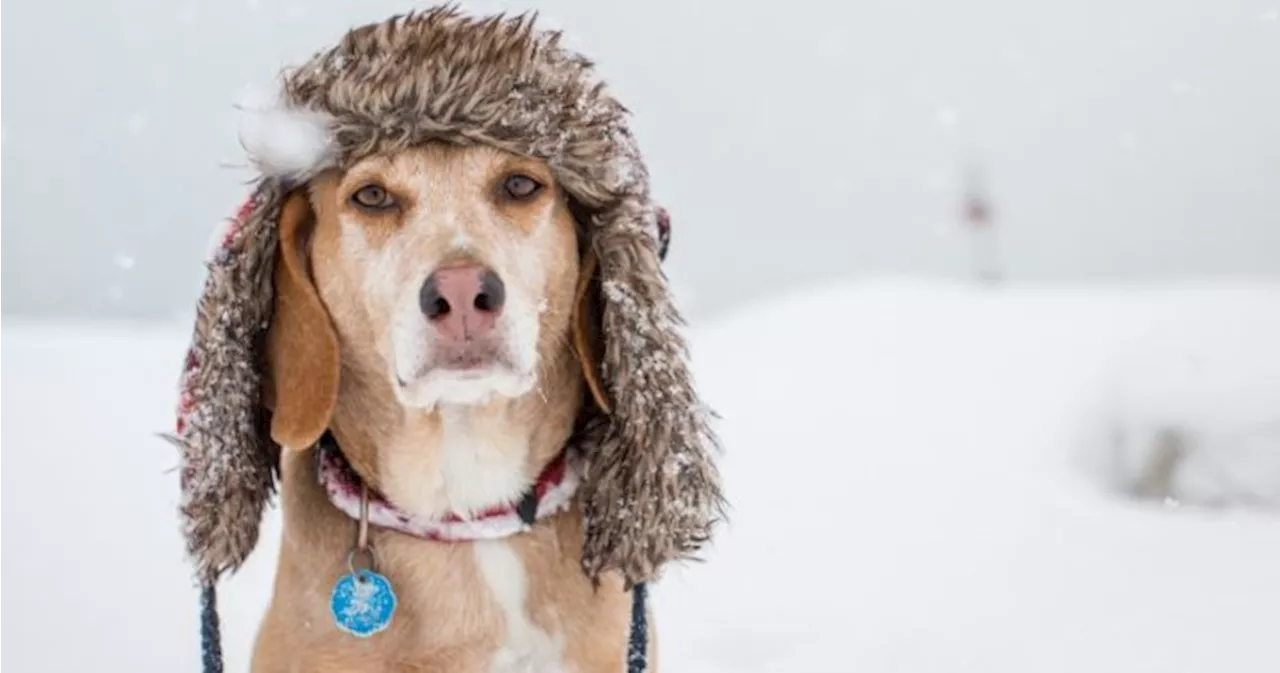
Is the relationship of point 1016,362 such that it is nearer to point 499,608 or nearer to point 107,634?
point 107,634

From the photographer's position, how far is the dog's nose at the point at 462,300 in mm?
2381

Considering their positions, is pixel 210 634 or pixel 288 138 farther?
pixel 210 634

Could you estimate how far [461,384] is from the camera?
8.13 feet

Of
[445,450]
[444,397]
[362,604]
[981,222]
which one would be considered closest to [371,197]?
[444,397]

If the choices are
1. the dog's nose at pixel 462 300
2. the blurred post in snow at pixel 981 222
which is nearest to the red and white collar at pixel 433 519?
the dog's nose at pixel 462 300

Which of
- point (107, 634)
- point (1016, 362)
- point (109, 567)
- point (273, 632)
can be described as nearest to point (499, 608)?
point (273, 632)

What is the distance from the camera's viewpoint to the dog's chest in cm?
272

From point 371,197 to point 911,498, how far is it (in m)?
5.31

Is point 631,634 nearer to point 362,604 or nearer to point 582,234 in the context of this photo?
point 362,604

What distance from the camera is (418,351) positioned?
2.43m

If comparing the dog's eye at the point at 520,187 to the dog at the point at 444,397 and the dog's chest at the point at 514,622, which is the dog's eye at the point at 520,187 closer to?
the dog at the point at 444,397

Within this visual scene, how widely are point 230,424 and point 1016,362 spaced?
7.91 m

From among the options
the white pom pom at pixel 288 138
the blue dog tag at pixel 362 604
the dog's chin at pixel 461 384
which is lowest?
the blue dog tag at pixel 362 604

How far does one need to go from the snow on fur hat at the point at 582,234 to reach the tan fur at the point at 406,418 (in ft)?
0.15
